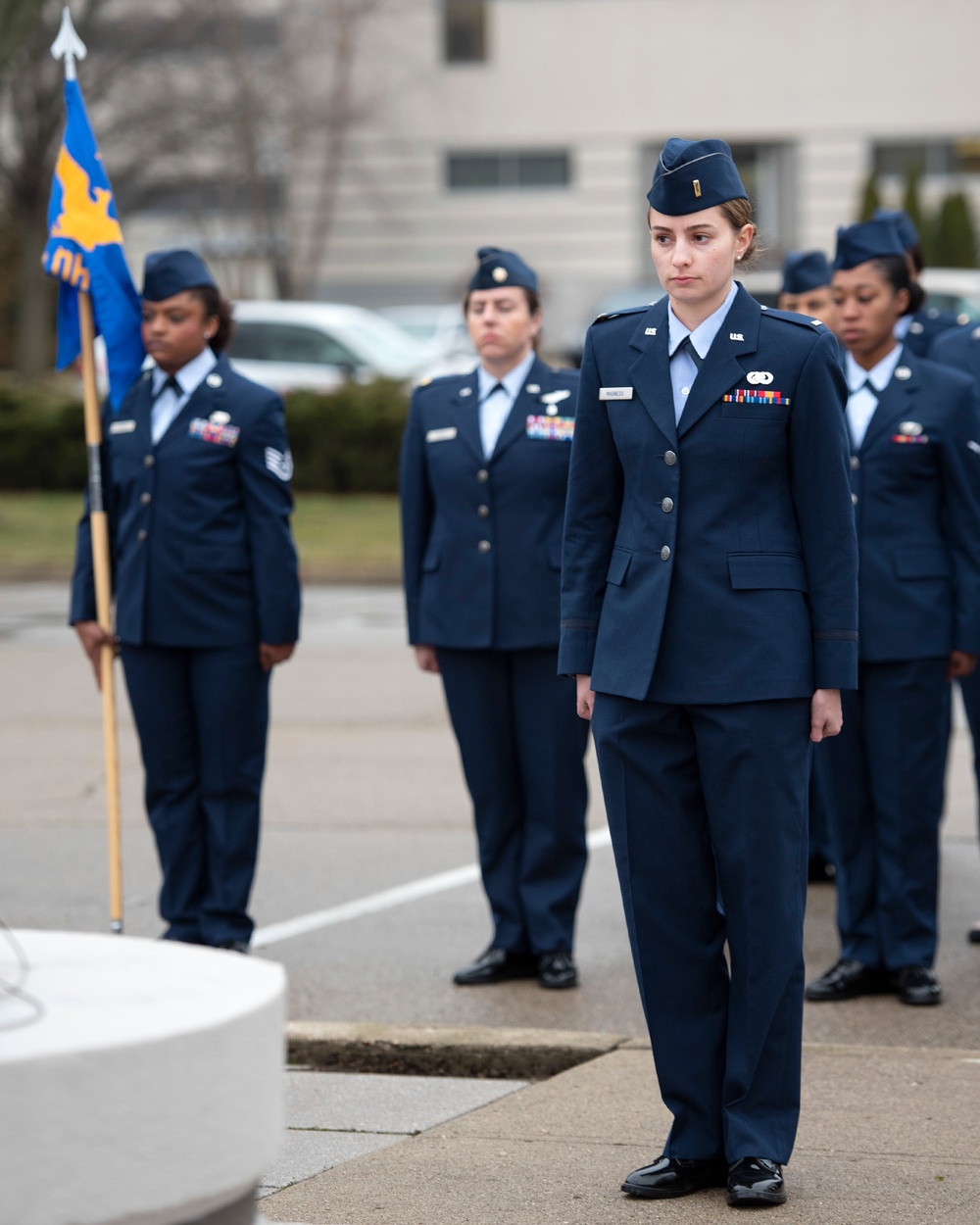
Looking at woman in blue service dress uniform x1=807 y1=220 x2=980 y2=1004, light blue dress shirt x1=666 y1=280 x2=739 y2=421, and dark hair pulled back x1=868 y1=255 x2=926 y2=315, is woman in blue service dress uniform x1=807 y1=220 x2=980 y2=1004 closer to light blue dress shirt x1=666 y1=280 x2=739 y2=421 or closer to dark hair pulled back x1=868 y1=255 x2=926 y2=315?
dark hair pulled back x1=868 y1=255 x2=926 y2=315

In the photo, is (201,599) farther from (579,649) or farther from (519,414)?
(579,649)

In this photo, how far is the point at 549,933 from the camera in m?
6.27

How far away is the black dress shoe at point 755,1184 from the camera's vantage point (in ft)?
13.2

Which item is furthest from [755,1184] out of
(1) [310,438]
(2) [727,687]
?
(1) [310,438]

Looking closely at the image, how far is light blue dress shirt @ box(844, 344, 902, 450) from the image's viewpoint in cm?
614

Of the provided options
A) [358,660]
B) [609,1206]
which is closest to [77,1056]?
[609,1206]

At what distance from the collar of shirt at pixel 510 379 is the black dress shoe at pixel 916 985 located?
2163 mm

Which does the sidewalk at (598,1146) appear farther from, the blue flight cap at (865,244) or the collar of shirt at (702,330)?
the blue flight cap at (865,244)

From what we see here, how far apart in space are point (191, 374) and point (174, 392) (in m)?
0.08

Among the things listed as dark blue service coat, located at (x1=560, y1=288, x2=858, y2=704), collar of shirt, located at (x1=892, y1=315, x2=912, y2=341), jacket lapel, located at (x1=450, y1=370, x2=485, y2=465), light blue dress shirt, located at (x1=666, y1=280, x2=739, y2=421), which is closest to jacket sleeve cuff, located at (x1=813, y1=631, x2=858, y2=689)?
dark blue service coat, located at (x1=560, y1=288, x2=858, y2=704)

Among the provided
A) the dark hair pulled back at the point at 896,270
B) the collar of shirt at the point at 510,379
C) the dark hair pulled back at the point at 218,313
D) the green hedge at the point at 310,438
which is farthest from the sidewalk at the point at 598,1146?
the green hedge at the point at 310,438

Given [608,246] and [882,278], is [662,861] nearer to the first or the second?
[882,278]

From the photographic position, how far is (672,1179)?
4.12 metres

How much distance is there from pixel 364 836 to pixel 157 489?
252 cm
